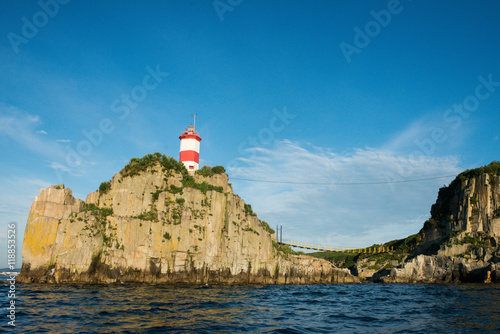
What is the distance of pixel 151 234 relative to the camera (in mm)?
46750

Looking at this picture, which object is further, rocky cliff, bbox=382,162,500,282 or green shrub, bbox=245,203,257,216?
green shrub, bbox=245,203,257,216

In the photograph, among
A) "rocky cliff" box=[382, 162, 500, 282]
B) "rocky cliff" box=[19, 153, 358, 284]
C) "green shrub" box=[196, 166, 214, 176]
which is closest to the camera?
"rocky cliff" box=[19, 153, 358, 284]

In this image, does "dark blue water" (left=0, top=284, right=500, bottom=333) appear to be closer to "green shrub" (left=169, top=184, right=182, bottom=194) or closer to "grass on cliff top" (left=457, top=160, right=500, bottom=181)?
"green shrub" (left=169, top=184, right=182, bottom=194)

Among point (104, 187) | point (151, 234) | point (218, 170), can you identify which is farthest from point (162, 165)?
point (151, 234)

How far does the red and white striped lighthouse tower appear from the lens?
58.3 meters

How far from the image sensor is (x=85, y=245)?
44.0m

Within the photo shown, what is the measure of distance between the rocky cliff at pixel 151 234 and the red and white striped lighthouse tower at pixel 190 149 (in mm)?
3184

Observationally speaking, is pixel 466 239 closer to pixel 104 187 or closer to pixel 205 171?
pixel 205 171

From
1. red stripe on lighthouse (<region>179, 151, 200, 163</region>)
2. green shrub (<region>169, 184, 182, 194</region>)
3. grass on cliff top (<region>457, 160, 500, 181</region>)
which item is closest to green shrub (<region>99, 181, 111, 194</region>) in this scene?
green shrub (<region>169, 184, 182, 194</region>)

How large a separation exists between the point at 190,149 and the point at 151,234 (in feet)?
56.4

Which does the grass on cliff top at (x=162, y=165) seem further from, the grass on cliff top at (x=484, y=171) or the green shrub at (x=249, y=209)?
the grass on cliff top at (x=484, y=171)

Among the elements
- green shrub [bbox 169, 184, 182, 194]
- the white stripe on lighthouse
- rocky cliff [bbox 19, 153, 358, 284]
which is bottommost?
rocky cliff [bbox 19, 153, 358, 284]

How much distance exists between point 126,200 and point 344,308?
35828mm

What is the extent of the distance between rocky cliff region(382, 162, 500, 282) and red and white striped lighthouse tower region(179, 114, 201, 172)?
40.9 metres
